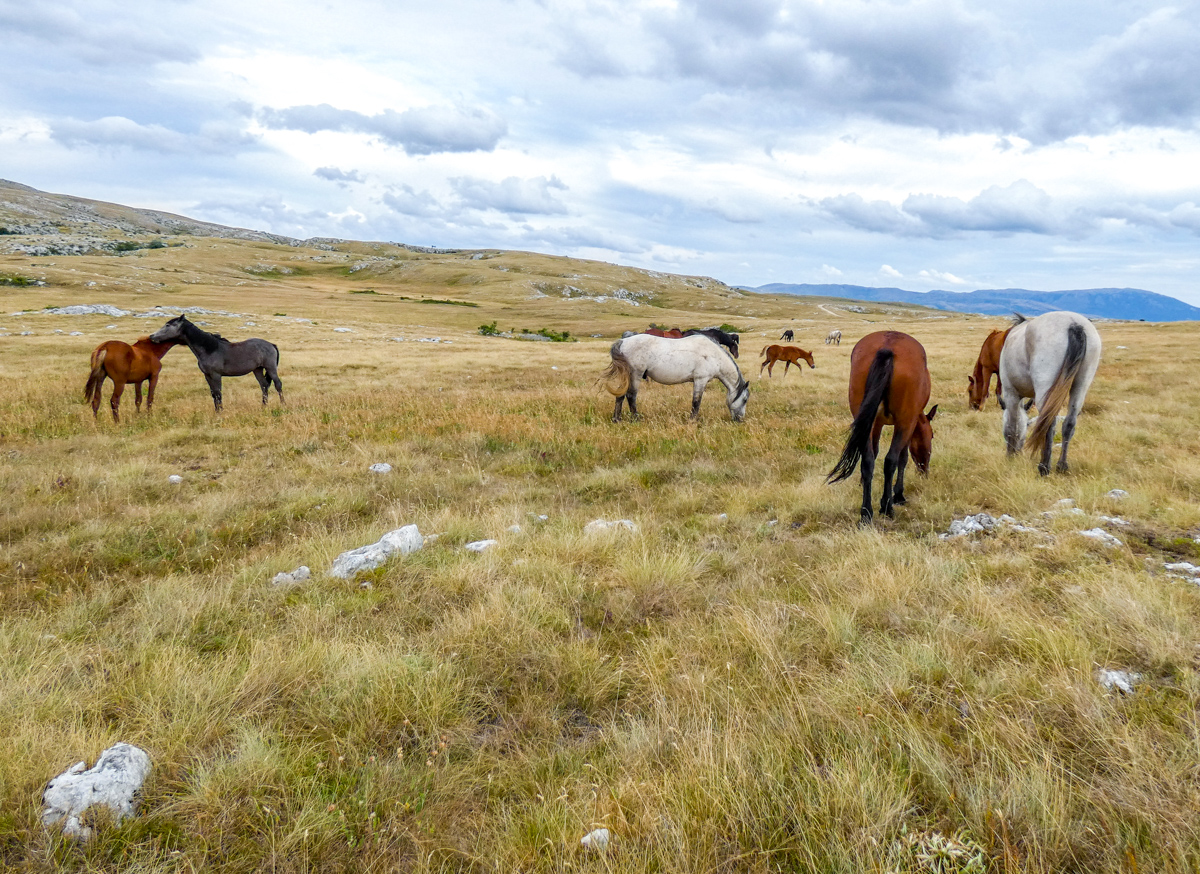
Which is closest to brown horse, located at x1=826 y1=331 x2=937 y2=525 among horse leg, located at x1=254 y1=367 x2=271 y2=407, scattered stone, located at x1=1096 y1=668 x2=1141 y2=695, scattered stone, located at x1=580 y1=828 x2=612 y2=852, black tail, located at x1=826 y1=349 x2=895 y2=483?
black tail, located at x1=826 y1=349 x2=895 y2=483

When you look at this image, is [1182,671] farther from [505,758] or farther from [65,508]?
[65,508]

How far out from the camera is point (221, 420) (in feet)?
40.4

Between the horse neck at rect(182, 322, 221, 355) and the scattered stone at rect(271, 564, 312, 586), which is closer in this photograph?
the scattered stone at rect(271, 564, 312, 586)

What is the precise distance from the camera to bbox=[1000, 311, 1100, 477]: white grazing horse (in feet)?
24.1

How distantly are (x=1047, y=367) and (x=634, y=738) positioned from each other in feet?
26.6

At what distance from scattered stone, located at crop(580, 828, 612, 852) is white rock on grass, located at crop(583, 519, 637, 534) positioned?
341 centimetres

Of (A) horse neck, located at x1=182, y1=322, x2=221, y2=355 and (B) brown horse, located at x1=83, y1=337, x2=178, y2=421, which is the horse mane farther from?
(B) brown horse, located at x1=83, y1=337, x2=178, y2=421

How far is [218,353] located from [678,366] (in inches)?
451

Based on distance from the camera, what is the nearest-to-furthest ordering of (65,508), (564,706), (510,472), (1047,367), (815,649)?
1. (564,706)
2. (815,649)
3. (65,508)
4. (1047,367)
5. (510,472)

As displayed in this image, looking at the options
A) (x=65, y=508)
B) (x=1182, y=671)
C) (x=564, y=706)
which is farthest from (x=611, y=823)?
(x=65, y=508)

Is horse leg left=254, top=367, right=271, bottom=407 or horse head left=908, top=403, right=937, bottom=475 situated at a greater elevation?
horse head left=908, top=403, right=937, bottom=475

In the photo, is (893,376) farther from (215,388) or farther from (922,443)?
(215,388)

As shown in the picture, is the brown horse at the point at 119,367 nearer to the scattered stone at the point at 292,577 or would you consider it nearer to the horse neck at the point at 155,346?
the horse neck at the point at 155,346

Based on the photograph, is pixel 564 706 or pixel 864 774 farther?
pixel 564 706
